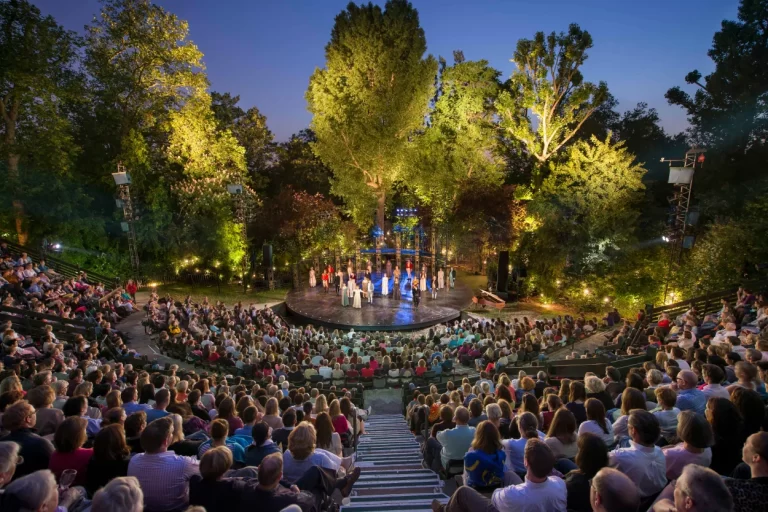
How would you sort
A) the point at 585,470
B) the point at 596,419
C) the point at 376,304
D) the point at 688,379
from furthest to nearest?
the point at 376,304
the point at 688,379
the point at 596,419
the point at 585,470

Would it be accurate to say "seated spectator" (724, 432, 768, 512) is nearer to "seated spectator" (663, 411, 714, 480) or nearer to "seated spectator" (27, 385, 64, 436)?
A: "seated spectator" (663, 411, 714, 480)

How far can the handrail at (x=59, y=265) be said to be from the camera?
59.9 ft

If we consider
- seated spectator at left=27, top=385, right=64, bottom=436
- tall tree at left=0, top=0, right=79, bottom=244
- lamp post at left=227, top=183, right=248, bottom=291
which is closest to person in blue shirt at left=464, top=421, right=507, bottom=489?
seated spectator at left=27, top=385, right=64, bottom=436

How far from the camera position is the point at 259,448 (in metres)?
3.87

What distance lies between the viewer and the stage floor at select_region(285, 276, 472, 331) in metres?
16.7

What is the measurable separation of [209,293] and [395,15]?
61.0 ft

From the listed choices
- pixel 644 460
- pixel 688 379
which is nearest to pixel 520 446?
pixel 644 460

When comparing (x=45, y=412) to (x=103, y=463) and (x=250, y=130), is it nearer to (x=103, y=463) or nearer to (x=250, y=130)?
(x=103, y=463)

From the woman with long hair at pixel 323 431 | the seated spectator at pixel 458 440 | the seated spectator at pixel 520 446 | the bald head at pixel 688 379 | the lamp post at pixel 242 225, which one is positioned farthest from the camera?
the lamp post at pixel 242 225

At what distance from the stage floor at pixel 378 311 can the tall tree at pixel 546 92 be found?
9868 mm

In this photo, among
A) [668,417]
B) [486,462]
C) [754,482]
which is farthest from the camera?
[668,417]

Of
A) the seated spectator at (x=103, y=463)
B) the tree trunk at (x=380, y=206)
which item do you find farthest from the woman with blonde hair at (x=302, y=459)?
the tree trunk at (x=380, y=206)

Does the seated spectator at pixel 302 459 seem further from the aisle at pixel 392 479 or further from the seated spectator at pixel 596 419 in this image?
the seated spectator at pixel 596 419

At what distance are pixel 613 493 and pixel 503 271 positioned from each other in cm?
1900
